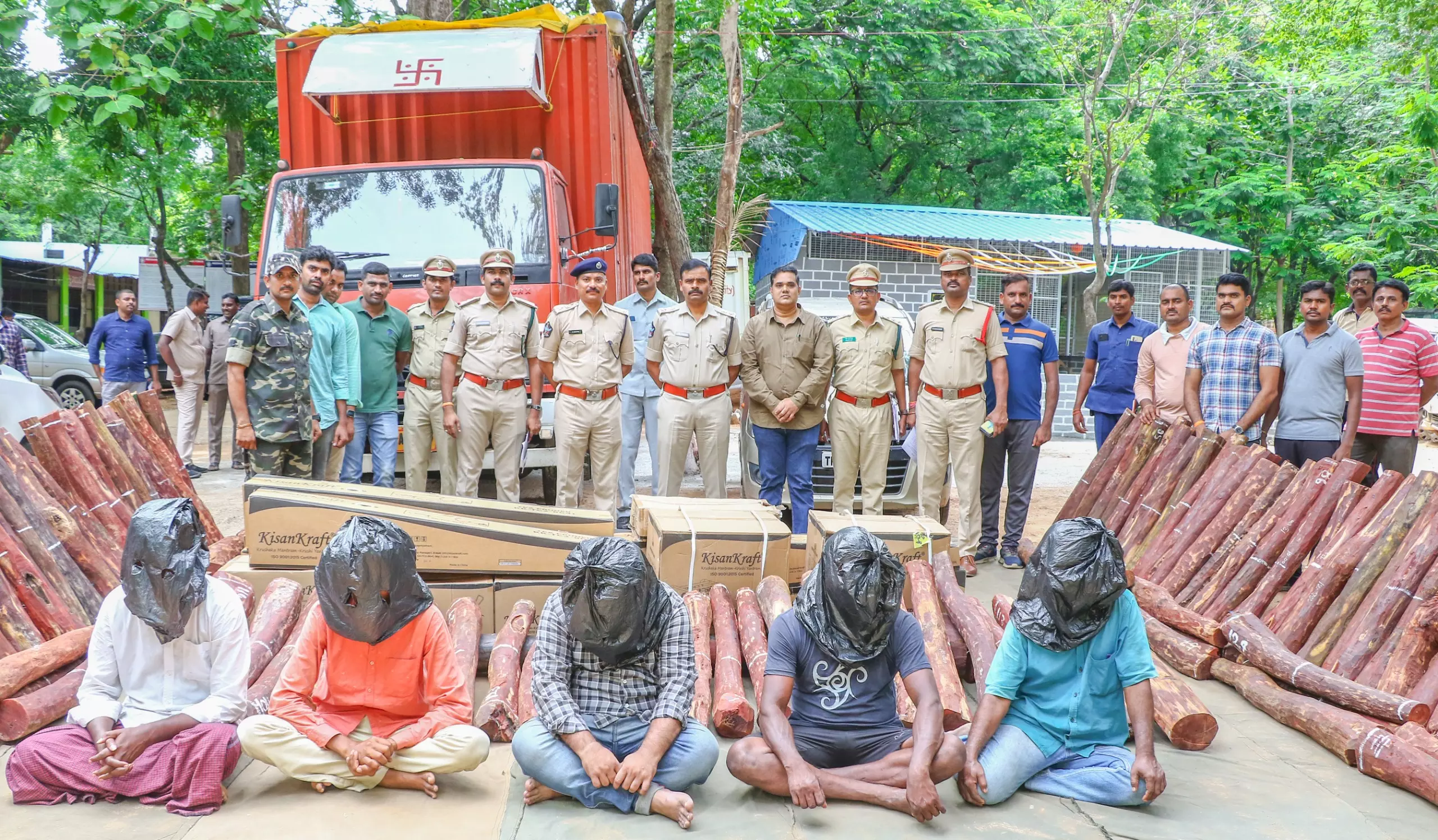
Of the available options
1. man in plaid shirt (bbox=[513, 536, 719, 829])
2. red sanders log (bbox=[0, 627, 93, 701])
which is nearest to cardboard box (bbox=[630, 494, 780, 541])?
man in plaid shirt (bbox=[513, 536, 719, 829])

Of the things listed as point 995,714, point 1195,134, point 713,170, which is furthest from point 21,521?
point 1195,134

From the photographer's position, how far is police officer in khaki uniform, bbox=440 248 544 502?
7.38 metres

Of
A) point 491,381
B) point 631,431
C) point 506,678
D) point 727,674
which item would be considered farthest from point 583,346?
point 727,674

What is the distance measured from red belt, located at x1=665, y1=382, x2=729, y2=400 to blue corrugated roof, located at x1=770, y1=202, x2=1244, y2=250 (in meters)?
9.38

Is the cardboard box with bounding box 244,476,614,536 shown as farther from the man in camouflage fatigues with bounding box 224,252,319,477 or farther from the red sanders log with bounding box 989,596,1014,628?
the red sanders log with bounding box 989,596,1014,628

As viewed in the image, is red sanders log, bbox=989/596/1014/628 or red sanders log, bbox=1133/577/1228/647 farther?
red sanders log, bbox=1133/577/1228/647

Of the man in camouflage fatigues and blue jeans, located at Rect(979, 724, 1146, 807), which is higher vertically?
the man in camouflage fatigues

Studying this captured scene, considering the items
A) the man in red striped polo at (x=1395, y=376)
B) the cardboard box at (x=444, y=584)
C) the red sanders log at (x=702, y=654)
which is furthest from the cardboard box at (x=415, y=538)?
the man in red striped polo at (x=1395, y=376)

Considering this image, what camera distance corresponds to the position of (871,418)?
24.7 ft

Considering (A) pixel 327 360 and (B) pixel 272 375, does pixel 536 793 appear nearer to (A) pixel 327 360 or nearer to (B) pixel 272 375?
(B) pixel 272 375

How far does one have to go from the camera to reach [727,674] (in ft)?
15.6

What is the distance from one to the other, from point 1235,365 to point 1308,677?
2.85 m

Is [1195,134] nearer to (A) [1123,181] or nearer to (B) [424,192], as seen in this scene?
(A) [1123,181]

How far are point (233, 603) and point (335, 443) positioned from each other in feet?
10.7
